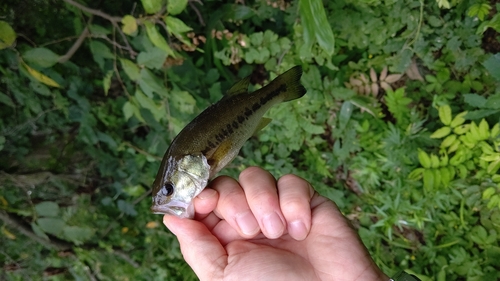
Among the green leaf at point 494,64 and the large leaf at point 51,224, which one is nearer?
the green leaf at point 494,64

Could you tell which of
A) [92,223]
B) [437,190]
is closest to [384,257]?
[437,190]

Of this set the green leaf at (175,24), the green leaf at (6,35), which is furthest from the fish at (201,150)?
the green leaf at (6,35)

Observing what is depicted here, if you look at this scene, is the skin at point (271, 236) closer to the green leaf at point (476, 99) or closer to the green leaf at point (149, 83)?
the green leaf at point (149, 83)

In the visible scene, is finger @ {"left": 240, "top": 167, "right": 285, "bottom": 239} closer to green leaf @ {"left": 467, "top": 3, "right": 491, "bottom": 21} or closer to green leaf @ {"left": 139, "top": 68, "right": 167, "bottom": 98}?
green leaf @ {"left": 139, "top": 68, "right": 167, "bottom": 98}

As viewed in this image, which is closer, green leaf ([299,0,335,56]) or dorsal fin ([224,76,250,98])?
dorsal fin ([224,76,250,98])

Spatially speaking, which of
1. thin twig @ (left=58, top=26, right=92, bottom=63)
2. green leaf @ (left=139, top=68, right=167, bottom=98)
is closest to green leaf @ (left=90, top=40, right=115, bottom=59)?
thin twig @ (left=58, top=26, right=92, bottom=63)

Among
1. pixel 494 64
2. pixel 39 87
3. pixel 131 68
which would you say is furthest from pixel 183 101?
pixel 494 64
